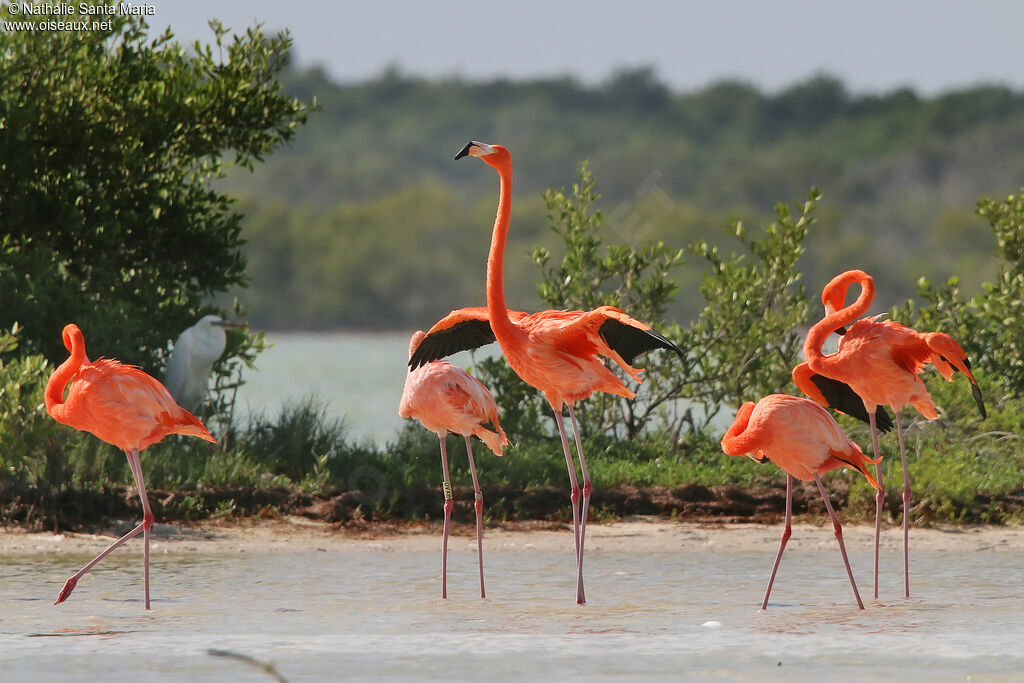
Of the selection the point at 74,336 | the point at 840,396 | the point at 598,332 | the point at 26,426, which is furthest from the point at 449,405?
the point at 26,426

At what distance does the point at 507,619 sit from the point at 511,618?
0.03 meters

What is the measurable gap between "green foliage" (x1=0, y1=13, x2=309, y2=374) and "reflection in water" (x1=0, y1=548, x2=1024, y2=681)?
2.43 metres

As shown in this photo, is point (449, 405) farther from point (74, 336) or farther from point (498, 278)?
point (74, 336)

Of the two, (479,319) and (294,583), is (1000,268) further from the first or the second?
(294,583)

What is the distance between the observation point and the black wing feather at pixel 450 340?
6.86m

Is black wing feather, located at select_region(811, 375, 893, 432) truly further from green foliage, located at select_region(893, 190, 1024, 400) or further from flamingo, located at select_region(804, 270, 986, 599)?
green foliage, located at select_region(893, 190, 1024, 400)

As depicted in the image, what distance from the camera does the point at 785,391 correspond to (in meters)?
10.4

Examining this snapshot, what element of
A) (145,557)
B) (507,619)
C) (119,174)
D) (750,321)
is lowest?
(507,619)

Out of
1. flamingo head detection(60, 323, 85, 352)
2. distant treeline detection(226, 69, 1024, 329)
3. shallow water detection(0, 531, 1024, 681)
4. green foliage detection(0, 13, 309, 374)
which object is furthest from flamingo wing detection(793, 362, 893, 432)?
distant treeline detection(226, 69, 1024, 329)

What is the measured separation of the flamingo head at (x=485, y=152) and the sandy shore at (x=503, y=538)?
2.66 metres

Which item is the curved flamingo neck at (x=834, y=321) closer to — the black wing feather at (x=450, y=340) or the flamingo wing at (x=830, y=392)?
the flamingo wing at (x=830, y=392)

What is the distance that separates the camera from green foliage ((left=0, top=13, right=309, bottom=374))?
30.8 ft

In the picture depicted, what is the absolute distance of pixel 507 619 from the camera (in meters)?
6.13

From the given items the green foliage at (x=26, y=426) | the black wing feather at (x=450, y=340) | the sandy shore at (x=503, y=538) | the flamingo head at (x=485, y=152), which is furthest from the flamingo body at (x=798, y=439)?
the green foliage at (x=26, y=426)
